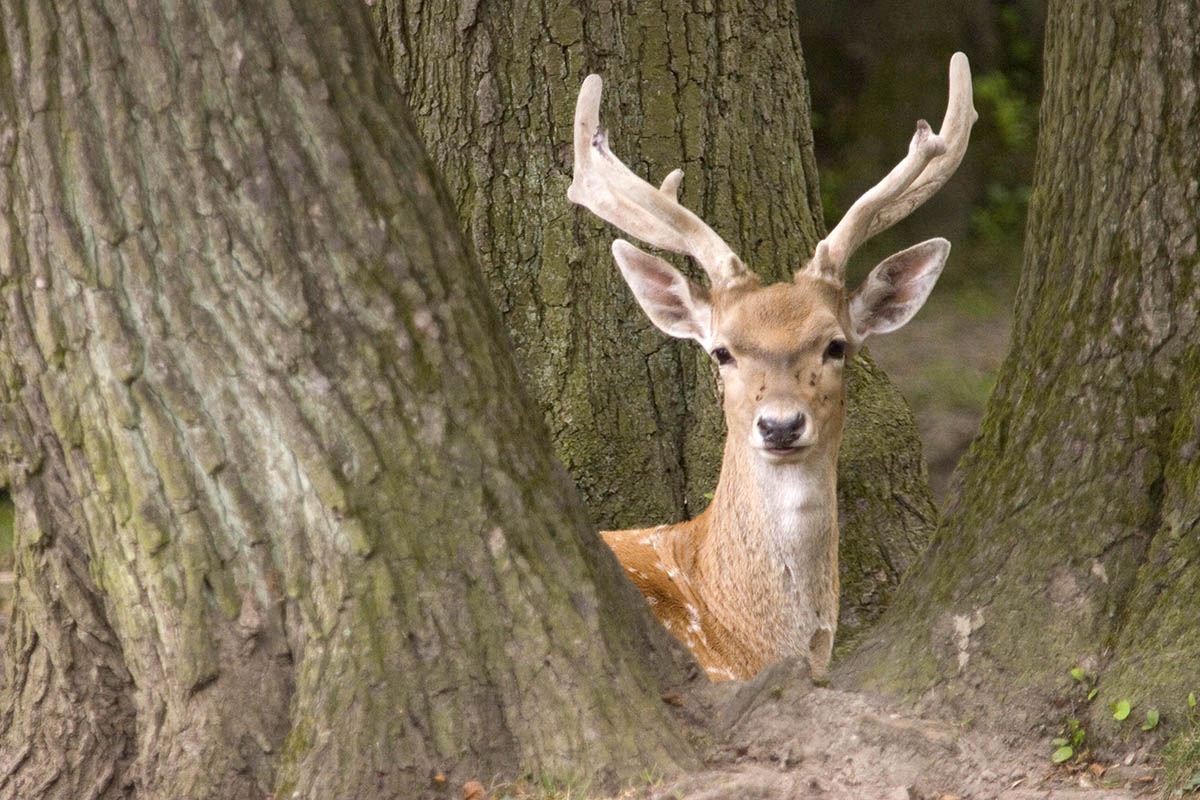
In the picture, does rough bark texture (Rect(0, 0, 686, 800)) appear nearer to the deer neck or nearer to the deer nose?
the deer nose

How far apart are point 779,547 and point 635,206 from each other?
128 cm

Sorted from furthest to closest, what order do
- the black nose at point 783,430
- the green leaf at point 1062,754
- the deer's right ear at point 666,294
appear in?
the deer's right ear at point 666,294 → the black nose at point 783,430 → the green leaf at point 1062,754

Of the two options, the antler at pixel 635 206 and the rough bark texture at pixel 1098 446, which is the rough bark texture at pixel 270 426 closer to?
the rough bark texture at pixel 1098 446

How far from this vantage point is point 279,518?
408cm

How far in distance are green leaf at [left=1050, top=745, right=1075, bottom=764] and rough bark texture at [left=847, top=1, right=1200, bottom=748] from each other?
12cm

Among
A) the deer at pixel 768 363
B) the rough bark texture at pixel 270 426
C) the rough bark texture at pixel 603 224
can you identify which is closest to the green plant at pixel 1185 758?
the rough bark texture at pixel 270 426

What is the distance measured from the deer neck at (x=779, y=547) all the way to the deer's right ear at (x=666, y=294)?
0.46m

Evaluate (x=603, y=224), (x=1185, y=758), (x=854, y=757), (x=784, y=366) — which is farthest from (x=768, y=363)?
(x=1185, y=758)

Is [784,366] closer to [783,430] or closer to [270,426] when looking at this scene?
[783,430]

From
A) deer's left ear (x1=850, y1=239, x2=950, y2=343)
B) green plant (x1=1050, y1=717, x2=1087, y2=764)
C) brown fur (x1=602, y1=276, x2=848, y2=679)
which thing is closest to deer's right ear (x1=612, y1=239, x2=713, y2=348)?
brown fur (x1=602, y1=276, x2=848, y2=679)

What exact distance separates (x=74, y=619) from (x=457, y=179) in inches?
118

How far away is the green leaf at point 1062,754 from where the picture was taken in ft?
14.0

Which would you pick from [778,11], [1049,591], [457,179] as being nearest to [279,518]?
[1049,591]

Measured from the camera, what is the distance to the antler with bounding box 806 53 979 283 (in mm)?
5492
